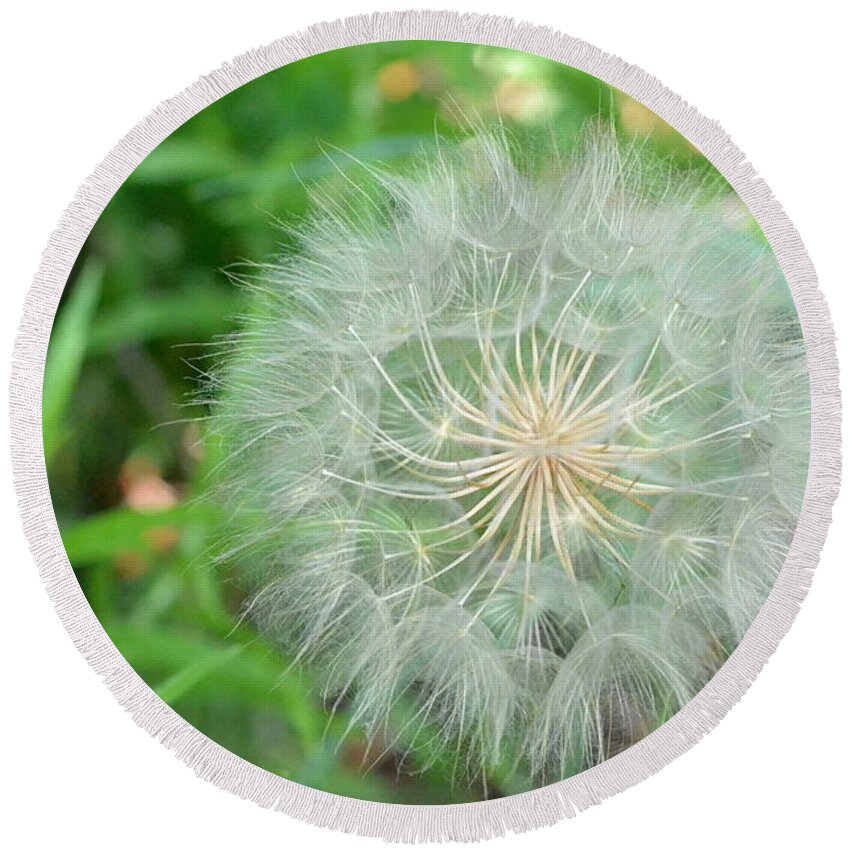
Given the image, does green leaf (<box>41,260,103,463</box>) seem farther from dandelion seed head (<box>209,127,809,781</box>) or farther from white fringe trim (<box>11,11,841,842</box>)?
dandelion seed head (<box>209,127,809,781</box>)

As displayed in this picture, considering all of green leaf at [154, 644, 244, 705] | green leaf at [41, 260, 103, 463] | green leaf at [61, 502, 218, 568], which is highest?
green leaf at [41, 260, 103, 463]

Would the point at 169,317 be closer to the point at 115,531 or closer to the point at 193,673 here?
the point at 115,531

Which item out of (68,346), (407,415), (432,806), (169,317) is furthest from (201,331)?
(432,806)

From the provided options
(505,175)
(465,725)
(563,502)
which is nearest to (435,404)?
(563,502)

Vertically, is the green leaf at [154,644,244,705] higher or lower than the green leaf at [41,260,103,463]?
lower

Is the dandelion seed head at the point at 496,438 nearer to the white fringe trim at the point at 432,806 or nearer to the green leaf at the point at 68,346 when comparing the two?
the white fringe trim at the point at 432,806

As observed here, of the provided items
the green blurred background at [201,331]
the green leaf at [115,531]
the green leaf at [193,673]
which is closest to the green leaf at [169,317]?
the green blurred background at [201,331]

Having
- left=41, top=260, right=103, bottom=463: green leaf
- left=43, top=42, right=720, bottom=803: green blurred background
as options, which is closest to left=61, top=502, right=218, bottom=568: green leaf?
left=43, top=42, right=720, bottom=803: green blurred background
